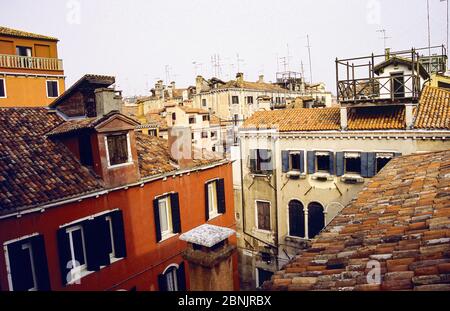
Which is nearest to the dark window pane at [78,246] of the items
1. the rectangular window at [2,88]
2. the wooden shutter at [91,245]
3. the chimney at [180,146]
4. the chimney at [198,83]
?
the wooden shutter at [91,245]

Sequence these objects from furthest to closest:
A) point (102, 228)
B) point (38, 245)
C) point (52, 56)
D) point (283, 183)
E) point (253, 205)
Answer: point (52, 56) → point (253, 205) → point (283, 183) → point (102, 228) → point (38, 245)

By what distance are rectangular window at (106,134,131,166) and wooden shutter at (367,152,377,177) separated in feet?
35.4

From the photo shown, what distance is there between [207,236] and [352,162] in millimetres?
12877

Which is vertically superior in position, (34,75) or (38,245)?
(34,75)

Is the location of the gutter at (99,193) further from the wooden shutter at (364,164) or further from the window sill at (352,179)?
the wooden shutter at (364,164)

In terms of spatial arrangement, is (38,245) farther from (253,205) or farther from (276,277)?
(253,205)

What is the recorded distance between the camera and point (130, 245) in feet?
32.9

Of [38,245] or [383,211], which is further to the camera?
[38,245]

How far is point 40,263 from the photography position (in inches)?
314

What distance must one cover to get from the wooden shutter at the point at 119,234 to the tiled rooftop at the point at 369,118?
10.6 meters

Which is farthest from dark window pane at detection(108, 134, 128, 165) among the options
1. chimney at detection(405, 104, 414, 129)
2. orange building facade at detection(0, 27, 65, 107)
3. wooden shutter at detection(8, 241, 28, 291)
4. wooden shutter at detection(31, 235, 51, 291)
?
orange building facade at detection(0, 27, 65, 107)
